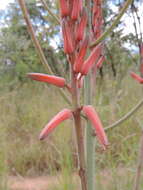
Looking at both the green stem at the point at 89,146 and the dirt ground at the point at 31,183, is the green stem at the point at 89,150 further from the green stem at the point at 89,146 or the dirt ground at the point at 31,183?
the dirt ground at the point at 31,183

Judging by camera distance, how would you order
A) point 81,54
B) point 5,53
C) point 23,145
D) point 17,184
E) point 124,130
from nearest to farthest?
point 81,54
point 17,184
point 124,130
point 23,145
point 5,53

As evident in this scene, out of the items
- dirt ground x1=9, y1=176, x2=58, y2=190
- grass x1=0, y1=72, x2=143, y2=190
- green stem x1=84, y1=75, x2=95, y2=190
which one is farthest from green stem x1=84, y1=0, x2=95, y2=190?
dirt ground x1=9, y1=176, x2=58, y2=190

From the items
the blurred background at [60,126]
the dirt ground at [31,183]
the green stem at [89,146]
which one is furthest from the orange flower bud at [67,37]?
the dirt ground at [31,183]

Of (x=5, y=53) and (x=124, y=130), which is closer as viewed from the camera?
(x=124, y=130)

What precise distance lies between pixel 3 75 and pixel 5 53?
2.24 feet

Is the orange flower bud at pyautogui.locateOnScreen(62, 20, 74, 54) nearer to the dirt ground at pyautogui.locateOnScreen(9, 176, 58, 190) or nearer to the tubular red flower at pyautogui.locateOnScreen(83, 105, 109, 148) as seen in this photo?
the tubular red flower at pyautogui.locateOnScreen(83, 105, 109, 148)

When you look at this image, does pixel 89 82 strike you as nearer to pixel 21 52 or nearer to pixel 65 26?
pixel 65 26

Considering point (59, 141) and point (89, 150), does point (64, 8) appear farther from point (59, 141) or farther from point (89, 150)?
point (59, 141)

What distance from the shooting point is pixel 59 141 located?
3178 millimetres

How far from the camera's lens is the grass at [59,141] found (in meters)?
A: 2.45

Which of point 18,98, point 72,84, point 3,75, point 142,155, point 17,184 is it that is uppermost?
point 3,75

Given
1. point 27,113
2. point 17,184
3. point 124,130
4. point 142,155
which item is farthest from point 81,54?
point 27,113

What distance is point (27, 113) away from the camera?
4707mm

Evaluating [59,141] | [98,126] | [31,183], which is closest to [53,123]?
[98,126]
